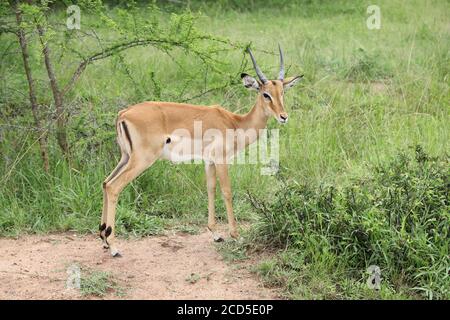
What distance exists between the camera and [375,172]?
5828mm

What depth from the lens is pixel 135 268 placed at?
211 inches

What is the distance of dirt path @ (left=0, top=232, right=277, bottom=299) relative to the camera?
16.1 ft

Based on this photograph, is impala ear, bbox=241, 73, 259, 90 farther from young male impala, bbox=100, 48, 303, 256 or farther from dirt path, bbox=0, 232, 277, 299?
dirt path, bbox=0, 232, 277, 299

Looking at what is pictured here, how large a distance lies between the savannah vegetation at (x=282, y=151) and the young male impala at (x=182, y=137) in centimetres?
41

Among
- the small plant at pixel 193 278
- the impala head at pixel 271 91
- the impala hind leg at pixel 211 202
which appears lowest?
the small plant at pixel 193 278

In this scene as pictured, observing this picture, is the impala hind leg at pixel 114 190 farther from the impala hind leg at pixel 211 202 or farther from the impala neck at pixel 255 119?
the impala neck at pixel 255 119

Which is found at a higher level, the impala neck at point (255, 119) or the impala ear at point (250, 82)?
the impala ear at point (250, 82)

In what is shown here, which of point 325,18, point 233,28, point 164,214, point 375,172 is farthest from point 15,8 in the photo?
point 325,18

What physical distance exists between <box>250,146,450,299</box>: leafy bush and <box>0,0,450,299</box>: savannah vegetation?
11mm

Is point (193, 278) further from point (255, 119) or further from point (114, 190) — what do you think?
point (255, 119)

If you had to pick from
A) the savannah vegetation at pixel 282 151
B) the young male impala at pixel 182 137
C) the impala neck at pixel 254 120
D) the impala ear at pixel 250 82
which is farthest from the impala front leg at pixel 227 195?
the impala ear at pixel 250 82

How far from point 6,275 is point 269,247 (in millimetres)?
1816

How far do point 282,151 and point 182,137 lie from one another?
197cm

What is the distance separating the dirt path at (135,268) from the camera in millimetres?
4914
